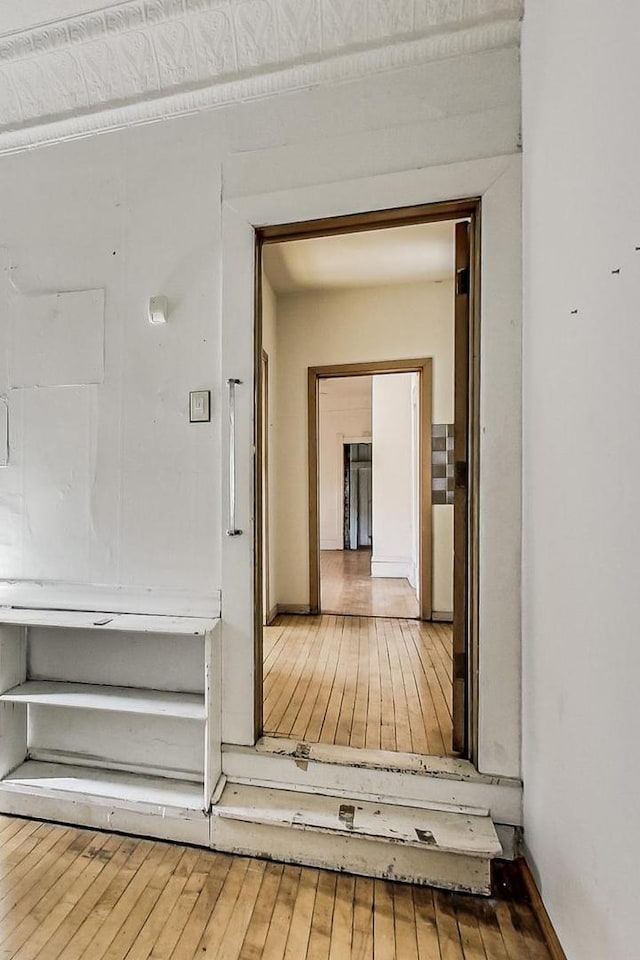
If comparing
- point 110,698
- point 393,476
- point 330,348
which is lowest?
point 110,698

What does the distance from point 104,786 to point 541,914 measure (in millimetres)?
1486

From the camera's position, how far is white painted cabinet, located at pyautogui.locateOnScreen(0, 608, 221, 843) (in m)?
1.65

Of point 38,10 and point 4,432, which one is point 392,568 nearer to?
point 4,432

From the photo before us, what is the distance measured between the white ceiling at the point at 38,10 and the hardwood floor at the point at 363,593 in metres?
3.67

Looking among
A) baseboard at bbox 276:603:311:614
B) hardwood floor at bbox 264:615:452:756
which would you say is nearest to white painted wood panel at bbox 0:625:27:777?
hardwood floor at bbox 264:615:452:756

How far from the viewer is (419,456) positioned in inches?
154

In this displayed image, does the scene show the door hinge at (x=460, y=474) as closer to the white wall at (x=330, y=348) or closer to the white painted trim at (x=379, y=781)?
the white painted trim at (x=379, y=781)

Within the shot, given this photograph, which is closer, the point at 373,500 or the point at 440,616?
the point at 440,616

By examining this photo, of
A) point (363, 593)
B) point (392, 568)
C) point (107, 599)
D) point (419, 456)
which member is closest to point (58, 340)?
point (107, 599)

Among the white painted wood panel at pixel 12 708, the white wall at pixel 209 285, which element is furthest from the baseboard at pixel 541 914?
the white painted wood panel at pixel 12 708

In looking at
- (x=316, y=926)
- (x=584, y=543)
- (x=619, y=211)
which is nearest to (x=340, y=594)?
(x=316, y=926)

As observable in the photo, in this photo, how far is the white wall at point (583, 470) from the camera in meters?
0.83

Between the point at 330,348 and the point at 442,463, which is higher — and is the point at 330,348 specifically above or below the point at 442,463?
above

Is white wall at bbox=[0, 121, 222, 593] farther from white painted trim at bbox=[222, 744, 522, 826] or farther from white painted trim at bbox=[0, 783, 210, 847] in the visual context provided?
white painted trim at bbox=[0, 783, 210, 847]
